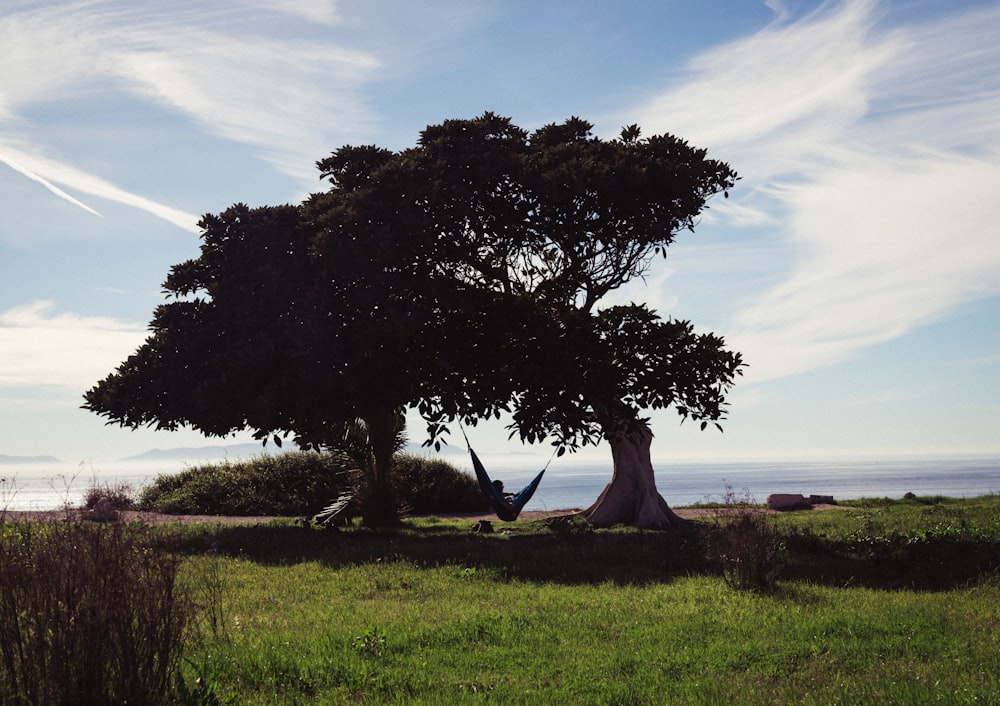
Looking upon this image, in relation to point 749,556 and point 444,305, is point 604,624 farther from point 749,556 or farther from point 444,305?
point 444,305

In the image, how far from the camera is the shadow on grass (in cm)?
1352

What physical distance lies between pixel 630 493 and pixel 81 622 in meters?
17.7

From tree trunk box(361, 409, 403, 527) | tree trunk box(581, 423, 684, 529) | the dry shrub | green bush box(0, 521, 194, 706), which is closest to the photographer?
green bush box(0, 521, 194, 706)

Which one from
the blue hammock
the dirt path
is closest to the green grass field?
the blue hammock

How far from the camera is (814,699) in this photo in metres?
7.00

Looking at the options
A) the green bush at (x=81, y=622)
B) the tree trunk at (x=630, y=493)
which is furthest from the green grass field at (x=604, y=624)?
the tree trunk at (x=630, y=493)

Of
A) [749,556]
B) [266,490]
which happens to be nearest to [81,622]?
[749,556]

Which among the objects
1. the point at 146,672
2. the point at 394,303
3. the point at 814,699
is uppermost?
the point at 394,303

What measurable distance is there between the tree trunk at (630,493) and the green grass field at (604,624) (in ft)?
16.6

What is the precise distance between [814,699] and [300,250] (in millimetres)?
16023

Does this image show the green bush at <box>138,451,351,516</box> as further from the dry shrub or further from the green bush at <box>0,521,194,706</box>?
the green bush at <box>0,521,194,706</box>

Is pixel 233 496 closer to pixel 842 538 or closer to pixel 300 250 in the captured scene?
pixel 300 250

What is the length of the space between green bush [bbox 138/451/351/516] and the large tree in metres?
6.53

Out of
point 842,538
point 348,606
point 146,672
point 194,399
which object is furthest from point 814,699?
point 194,399
